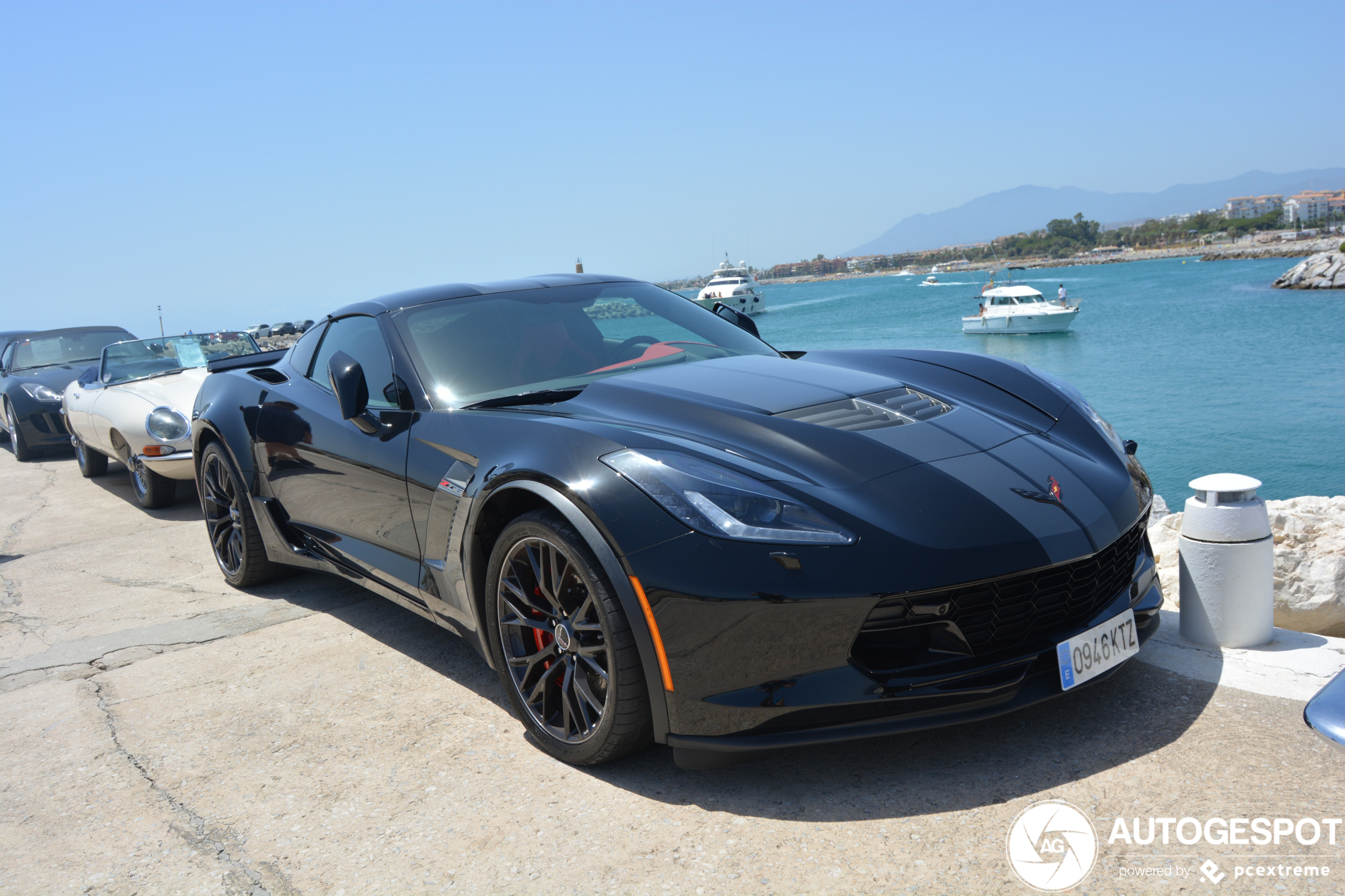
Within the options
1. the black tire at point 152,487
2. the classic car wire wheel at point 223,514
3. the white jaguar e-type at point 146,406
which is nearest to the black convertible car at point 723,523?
the classic car wire wheel at point 223,514

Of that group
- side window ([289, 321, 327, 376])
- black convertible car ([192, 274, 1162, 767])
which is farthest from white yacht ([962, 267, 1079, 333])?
side window ([289, 321, 327, 376])

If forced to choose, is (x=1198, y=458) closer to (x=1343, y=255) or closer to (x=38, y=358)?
(x=38, y=358)

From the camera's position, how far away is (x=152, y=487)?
7285 mm

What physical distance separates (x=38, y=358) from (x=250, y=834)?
11743 millimetres

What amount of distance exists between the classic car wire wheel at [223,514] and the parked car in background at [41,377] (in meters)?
7.62

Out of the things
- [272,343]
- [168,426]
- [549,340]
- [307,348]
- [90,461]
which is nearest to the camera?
[549,340]

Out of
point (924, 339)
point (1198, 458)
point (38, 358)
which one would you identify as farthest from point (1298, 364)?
point (38, 358)

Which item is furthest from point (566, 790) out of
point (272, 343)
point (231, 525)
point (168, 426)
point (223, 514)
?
point (272, 343)

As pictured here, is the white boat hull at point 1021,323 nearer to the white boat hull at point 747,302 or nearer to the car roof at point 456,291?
the white boat hull at point 747,302

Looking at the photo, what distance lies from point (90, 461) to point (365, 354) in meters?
7.25

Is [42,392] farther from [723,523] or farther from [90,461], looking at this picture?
[723,523]

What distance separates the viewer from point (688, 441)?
259 cm

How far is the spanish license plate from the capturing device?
2324 mm

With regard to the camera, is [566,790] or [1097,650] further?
[566,790]
